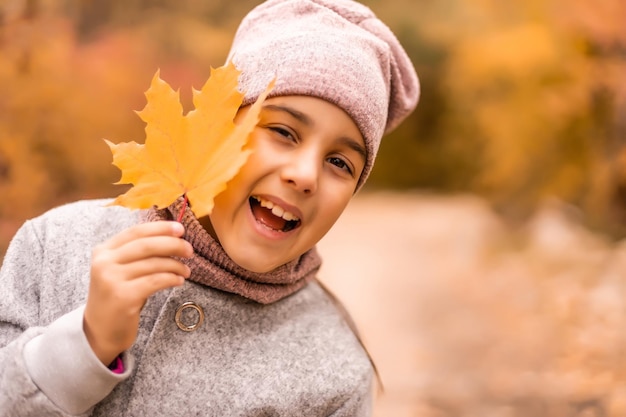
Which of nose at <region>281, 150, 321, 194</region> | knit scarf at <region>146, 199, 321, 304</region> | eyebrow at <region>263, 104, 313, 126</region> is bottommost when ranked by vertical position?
knit scarf at <region>146, 199, 321, 304</region>

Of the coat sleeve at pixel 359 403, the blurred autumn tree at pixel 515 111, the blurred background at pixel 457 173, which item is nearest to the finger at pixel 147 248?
the coat sleeve at pixel 359 403

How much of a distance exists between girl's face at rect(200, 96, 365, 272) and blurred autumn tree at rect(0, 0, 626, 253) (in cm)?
112

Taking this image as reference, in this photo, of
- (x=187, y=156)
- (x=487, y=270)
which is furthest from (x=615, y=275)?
(x=187, y=156)

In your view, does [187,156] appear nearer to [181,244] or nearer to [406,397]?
[181,244]

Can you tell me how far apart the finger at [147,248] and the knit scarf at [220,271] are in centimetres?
15

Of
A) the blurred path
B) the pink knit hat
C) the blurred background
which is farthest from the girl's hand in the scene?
the blurred path

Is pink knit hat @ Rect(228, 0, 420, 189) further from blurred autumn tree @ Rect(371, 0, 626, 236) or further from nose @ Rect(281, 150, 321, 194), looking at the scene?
blurred autumn tree @ Rect(371, 0, 626, 236)

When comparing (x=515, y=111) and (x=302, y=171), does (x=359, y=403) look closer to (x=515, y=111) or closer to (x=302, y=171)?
(x=302, y=171)

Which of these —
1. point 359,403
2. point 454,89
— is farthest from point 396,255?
point 359,403

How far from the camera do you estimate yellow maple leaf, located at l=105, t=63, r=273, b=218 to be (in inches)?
26.9

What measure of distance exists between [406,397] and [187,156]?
4.60 feet

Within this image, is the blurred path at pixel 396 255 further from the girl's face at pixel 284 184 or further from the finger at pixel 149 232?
the finger at pixel 149 232

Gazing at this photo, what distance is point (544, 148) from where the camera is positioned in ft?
7.20

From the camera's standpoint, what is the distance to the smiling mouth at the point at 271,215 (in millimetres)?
790
